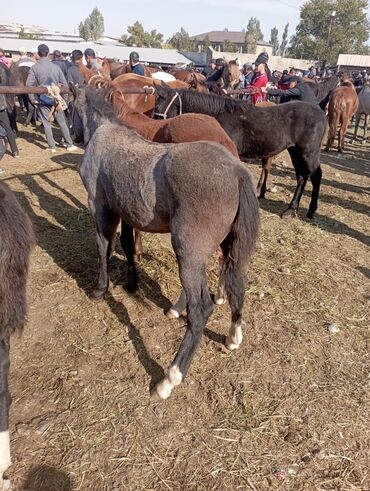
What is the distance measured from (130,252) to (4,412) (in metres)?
2.07

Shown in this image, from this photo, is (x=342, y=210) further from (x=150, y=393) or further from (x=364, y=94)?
(x=364, y=94)

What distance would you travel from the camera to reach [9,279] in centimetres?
193

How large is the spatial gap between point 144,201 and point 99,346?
1.35 metres

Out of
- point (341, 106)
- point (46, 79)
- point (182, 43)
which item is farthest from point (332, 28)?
point (46, 79)

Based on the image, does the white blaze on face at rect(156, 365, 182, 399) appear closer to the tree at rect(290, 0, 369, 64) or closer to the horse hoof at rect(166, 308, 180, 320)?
the horse hoof at rect(166, 308, 180, 320)

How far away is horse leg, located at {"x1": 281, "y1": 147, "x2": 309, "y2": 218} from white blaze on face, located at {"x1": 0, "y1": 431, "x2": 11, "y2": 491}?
5.09 meters

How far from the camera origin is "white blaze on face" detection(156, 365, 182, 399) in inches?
106

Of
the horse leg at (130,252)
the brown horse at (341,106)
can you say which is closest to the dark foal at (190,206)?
the horse leg at (130,252)

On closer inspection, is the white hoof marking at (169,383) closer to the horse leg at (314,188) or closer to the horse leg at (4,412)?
the horse leg at (4,412)

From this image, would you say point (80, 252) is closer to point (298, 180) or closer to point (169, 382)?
point (169, 382)

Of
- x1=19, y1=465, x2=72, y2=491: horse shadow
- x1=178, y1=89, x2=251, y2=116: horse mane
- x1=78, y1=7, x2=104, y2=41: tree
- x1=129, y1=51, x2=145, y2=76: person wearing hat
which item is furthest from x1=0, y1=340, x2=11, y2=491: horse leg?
x1=78, y1=7, x2=104, y2=41: tree

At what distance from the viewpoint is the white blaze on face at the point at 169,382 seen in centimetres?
270

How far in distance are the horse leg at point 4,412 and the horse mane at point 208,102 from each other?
4792 mm

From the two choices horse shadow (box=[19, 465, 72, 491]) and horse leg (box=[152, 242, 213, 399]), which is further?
horse leg (box=[152, 242, 213, 399])
